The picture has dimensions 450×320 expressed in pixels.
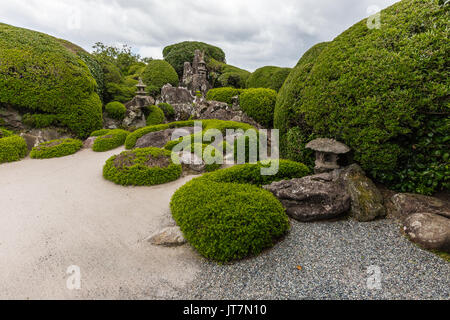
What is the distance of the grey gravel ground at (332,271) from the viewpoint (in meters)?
2.39

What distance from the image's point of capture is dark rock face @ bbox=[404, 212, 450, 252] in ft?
9.21

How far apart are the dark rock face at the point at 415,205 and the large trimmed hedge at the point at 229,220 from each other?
6.56 ft

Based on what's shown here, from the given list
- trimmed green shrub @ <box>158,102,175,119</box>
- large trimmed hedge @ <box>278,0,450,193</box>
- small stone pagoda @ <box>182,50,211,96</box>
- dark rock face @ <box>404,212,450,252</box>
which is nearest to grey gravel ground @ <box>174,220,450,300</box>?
dark rock face @ <box>404,212,450,252</box>

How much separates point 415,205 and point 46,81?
14.2 metres

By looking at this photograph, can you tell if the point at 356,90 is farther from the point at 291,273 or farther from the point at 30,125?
the point at 30,125

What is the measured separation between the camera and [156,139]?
31.1 ft

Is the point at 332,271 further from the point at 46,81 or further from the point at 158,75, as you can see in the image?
the point at 158,75

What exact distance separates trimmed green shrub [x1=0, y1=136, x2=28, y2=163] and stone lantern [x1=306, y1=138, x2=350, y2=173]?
10469 mm

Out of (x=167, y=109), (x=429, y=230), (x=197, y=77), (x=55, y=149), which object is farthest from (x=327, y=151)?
(x=197, y=77)

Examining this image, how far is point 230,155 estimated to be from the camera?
7711 mm

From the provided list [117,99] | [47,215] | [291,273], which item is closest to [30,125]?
[117,99]

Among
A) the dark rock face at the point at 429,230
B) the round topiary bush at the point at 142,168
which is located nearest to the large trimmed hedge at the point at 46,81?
the round topiary bush at the point at 142,168
